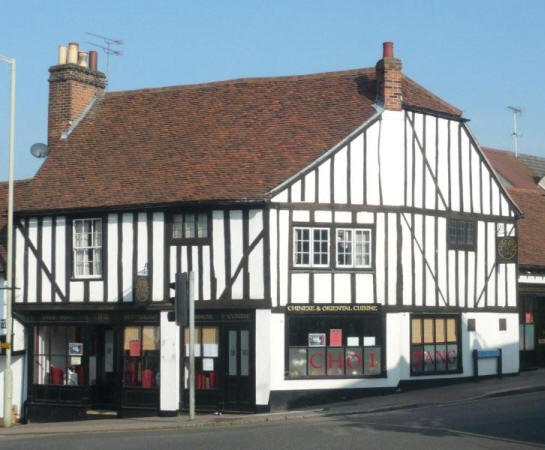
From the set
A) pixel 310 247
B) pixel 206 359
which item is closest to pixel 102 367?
pixel 206 359

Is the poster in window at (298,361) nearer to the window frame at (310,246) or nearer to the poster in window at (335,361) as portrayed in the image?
the poster in window at (335,361)

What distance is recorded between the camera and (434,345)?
28.1 metres

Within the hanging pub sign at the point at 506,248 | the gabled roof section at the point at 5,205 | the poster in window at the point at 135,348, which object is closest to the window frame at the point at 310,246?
the poster in window at the point at 135,348

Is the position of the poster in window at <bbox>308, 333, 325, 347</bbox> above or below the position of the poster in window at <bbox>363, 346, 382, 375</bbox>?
above

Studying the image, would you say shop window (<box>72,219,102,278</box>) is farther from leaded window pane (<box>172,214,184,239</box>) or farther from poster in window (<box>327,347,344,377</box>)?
poster in window (<box>327,347,344,377</box>)

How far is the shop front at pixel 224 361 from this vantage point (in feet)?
85.1

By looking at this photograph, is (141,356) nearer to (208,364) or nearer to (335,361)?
(208,364)

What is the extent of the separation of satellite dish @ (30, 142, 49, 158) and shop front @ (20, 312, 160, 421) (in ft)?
15.5

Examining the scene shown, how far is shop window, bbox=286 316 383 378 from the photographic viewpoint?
2619 cm

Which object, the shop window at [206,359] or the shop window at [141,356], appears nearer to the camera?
the shop window at [206,359]

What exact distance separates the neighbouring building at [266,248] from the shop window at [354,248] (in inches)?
1.4

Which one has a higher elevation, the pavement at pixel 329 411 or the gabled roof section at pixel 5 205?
the gabled roof section at pixel 5 205

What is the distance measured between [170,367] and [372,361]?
16.8 feet

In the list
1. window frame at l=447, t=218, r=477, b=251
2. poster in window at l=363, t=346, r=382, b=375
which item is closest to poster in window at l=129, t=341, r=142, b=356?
poster in window at l=363, t=346, r=382, b=375
